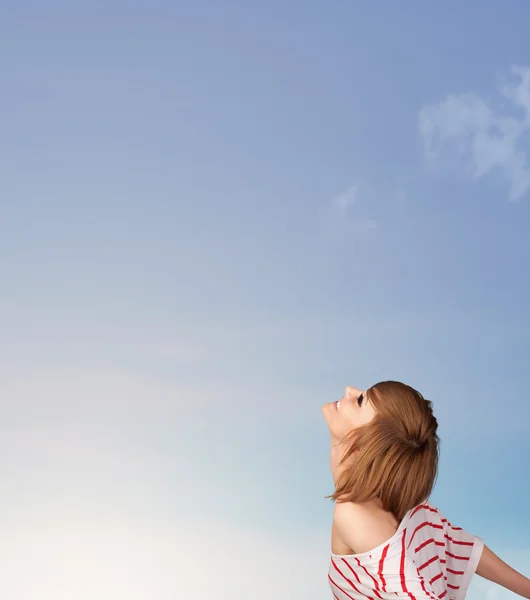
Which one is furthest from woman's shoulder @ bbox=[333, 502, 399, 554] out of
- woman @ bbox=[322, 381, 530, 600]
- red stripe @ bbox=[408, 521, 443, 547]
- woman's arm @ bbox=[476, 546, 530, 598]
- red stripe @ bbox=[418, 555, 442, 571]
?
woman's arm @ bbox=[476, 546, 530, 598]

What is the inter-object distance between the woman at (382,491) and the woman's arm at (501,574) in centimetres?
25

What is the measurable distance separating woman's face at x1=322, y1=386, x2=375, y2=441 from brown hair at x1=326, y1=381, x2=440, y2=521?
0.04 m

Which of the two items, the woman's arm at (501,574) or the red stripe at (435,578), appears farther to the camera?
the woman's arm at (501,574)

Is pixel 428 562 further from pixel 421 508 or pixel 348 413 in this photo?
pixel 348 413

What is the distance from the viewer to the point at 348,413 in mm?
2500

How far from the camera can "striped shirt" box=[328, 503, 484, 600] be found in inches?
88.0

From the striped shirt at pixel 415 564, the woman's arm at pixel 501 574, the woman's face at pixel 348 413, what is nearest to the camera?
the striped shirt at pixel 415 564

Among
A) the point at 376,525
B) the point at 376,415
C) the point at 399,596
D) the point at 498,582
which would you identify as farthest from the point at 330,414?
the point at 498,582

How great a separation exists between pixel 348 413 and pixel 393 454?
249 mm

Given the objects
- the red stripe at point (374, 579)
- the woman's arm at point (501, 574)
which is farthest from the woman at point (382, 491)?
the woman's arm at point (501, 574)

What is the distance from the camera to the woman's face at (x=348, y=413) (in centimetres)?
245

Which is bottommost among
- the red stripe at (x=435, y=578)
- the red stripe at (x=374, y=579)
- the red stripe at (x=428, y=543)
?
the red stripe at (x=374, y=579)

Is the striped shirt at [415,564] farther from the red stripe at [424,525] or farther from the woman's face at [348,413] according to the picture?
the woman's face at [348,413]

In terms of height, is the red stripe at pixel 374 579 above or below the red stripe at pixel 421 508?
below
